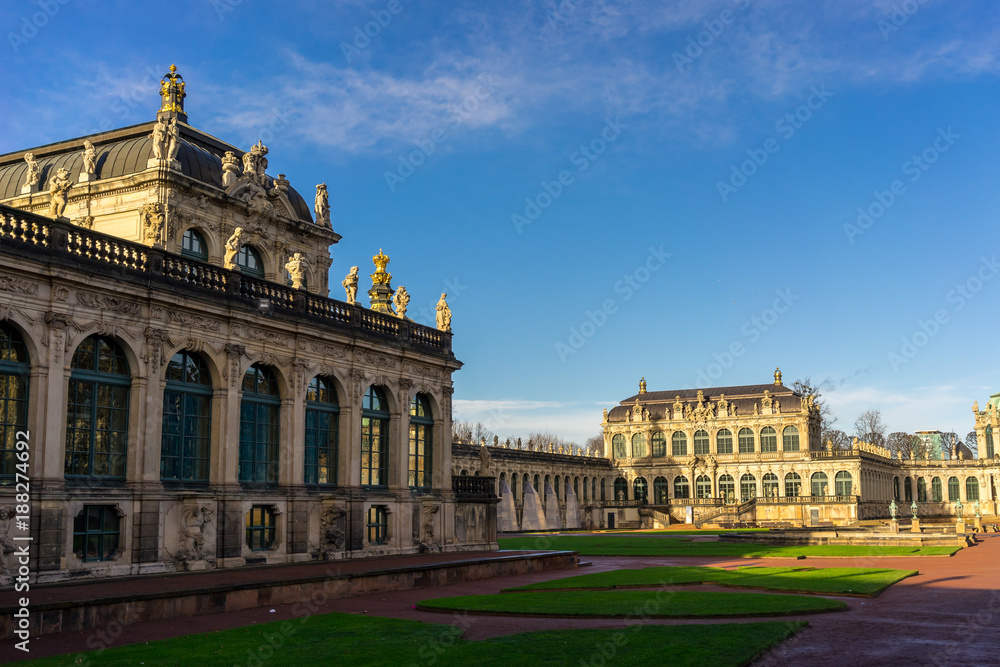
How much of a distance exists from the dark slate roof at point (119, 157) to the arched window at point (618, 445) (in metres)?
100

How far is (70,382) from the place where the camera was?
2505 centimetres

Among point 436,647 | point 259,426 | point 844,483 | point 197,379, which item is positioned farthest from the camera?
point 844,483

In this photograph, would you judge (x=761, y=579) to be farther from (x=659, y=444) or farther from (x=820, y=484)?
(x=659, y=444)

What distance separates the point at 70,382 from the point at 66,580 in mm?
5075

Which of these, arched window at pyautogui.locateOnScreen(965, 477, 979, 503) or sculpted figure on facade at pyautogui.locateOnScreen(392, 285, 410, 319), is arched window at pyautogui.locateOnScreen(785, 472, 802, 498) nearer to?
arched window at pyautogui.locateOnScreen(965, 477, 979, 503)

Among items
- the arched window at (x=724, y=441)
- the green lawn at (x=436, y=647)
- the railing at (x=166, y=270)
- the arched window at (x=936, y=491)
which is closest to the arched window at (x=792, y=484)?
the arched window at (x=724, y=441)

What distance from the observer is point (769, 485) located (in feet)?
405

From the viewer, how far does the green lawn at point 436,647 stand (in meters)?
15.0

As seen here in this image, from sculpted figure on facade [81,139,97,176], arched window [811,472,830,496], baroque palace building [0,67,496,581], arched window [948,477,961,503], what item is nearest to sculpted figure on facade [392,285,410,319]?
baroque palace building [0,67,496,581]

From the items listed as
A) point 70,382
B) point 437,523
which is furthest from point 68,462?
point 437,523

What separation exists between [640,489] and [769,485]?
1750 centimetres

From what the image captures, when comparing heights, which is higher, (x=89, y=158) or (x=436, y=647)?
(x=89, y=158)

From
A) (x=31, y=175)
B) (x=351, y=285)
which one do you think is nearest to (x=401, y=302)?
(x=351, y=285)

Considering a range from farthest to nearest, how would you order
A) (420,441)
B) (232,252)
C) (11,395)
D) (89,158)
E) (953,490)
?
(953,490), (420,441), (89,158), (232,252), (11,395)
